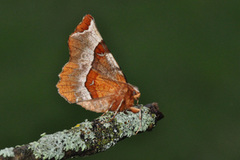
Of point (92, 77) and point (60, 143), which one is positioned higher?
point (92, 77)

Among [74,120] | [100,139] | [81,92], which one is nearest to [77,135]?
[100,139]

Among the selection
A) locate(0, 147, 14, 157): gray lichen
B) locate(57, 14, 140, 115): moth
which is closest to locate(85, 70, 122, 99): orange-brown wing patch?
locate(57, 14, 140, 115): moth

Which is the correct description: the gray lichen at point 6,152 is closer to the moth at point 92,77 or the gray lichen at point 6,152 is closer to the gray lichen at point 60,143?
the gray lichen at point 60,143

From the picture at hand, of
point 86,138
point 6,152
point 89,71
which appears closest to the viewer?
point 6,152

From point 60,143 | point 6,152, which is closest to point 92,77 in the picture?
point 60,143

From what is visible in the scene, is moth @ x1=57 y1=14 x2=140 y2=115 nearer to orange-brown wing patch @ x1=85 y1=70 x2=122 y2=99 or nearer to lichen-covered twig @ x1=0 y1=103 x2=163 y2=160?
orange-brown wing patch @ x1=85 y1=70 x2=122 y2=99

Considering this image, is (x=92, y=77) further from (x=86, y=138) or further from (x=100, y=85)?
(x=86, y=138)

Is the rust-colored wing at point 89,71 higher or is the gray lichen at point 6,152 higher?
the rust-colored wing at point 89,71

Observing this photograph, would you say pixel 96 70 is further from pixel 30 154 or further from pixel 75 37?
pixel 30 154

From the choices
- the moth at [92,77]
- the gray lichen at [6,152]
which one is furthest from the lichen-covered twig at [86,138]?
the moth at [92,77]
